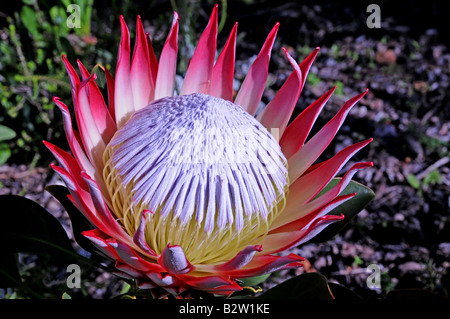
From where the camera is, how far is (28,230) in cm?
149

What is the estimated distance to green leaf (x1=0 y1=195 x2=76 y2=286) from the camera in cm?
146

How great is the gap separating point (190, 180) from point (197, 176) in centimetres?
2

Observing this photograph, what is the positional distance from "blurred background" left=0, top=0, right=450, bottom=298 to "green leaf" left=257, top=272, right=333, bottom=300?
484 millimetres

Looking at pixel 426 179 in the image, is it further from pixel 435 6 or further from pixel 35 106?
pixel 35 106

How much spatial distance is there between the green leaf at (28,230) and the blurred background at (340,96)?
1.66ft

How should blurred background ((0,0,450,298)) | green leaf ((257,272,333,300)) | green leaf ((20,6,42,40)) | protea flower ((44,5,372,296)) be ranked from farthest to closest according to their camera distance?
green leaf ((20,6,42,40))
blurred background ((0,0,450,298))
green leaf ((257,272,333,300))
protea flower ((44,5,372,296))

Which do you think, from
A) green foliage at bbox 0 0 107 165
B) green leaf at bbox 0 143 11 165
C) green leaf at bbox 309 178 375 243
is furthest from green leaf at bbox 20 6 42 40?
green leaf at bbox 309 178 375 243

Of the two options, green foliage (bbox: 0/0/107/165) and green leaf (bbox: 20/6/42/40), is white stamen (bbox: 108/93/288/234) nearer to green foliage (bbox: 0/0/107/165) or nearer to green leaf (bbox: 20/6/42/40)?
green foliage (bbox: 0/0/107/165)

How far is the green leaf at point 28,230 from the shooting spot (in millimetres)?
1456

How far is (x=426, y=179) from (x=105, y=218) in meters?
2.10

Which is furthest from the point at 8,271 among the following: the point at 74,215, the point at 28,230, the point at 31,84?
the point at 31,84

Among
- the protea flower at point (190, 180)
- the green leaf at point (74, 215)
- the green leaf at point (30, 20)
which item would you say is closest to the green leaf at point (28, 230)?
the green leaf at point (74, 215)

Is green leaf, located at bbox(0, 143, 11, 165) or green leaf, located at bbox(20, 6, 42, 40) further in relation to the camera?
green leaf, located at bbox(20, 6, 42, 40)
